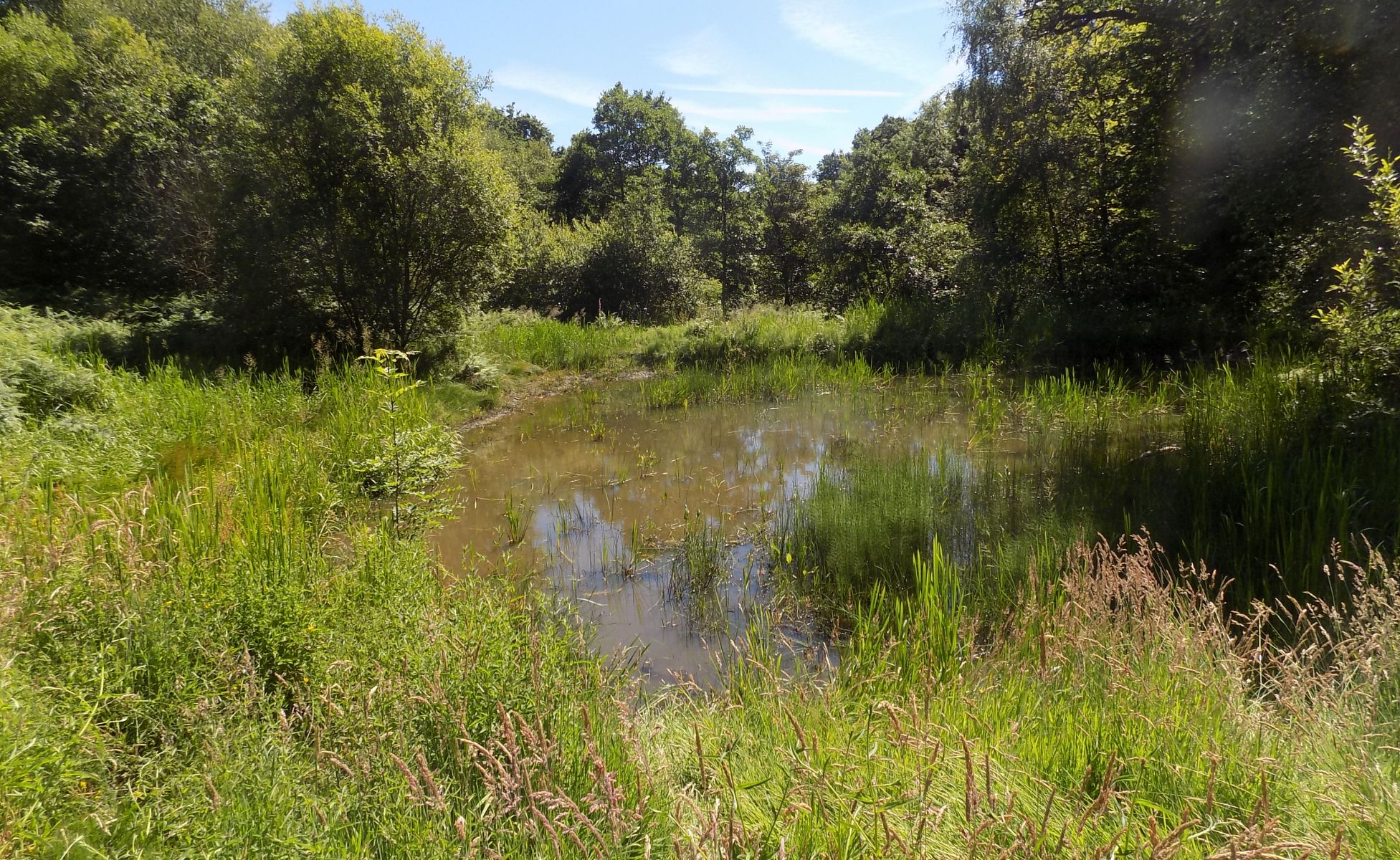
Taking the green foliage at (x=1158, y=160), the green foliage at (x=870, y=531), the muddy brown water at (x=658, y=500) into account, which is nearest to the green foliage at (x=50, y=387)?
the muddy brown water at (x=658, y=500)

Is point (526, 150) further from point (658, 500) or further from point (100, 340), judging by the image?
point (658, 500)

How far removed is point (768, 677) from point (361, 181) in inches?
387

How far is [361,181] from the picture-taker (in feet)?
31.8

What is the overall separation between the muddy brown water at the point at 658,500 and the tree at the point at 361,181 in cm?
289

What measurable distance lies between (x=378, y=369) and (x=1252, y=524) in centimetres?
583

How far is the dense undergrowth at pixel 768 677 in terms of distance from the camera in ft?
5.68

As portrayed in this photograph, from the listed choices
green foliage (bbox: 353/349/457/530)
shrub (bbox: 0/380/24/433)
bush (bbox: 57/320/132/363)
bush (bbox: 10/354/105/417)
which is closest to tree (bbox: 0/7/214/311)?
bush (bbox: 57/320/132/363)

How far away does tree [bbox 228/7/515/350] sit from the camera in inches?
372

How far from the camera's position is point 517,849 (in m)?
1.70

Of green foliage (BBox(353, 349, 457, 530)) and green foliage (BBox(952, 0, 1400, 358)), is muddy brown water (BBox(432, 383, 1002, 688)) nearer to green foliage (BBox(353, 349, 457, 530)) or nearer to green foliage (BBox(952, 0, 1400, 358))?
green foliage (BBox(353, 349, 457, 530))

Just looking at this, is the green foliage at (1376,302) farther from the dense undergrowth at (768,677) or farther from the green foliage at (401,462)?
the green foliage at (401,462)

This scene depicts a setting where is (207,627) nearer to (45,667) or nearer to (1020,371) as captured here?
(45,667)

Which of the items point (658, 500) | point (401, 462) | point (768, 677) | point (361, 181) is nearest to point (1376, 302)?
point (768, 677)

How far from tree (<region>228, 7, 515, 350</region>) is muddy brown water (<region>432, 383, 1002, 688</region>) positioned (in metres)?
2.89
